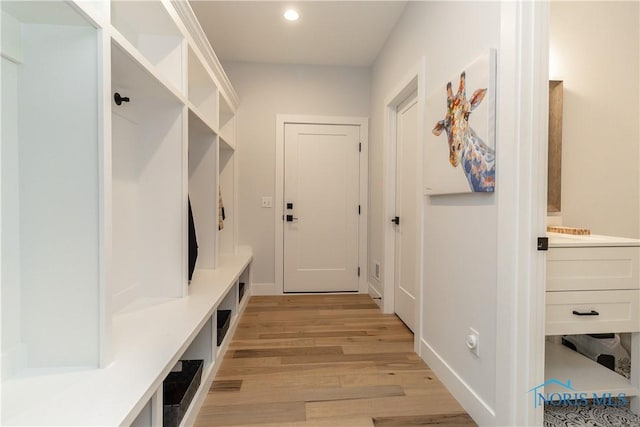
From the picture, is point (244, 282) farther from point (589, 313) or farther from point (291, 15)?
point (589, 313)

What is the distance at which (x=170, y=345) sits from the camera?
1.12 m

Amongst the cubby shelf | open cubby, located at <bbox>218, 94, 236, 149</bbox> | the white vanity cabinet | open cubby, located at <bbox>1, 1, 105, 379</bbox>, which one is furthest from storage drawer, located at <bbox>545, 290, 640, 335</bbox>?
open cubby, located at <bbox>218, 94, 236, 149</bbox>

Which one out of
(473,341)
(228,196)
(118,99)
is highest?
(118,99)

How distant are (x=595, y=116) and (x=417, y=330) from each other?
178 centimetres

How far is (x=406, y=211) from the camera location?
244 centimetres

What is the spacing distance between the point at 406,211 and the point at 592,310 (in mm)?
1329

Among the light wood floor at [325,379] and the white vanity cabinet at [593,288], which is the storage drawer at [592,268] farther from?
the light wood floor at [325,379]

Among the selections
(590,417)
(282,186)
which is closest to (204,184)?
(282,186)

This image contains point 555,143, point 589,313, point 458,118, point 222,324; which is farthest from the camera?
point 222,324

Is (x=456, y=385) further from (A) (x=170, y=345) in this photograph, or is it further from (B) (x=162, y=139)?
(B) (x=162, y=139)

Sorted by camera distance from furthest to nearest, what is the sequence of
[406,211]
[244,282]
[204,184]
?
[244,282] < [406,211] < [204,184]

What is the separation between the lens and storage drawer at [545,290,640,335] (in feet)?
4.11

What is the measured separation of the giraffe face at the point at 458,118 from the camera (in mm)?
1383

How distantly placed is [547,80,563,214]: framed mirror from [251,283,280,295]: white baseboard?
258 cm
